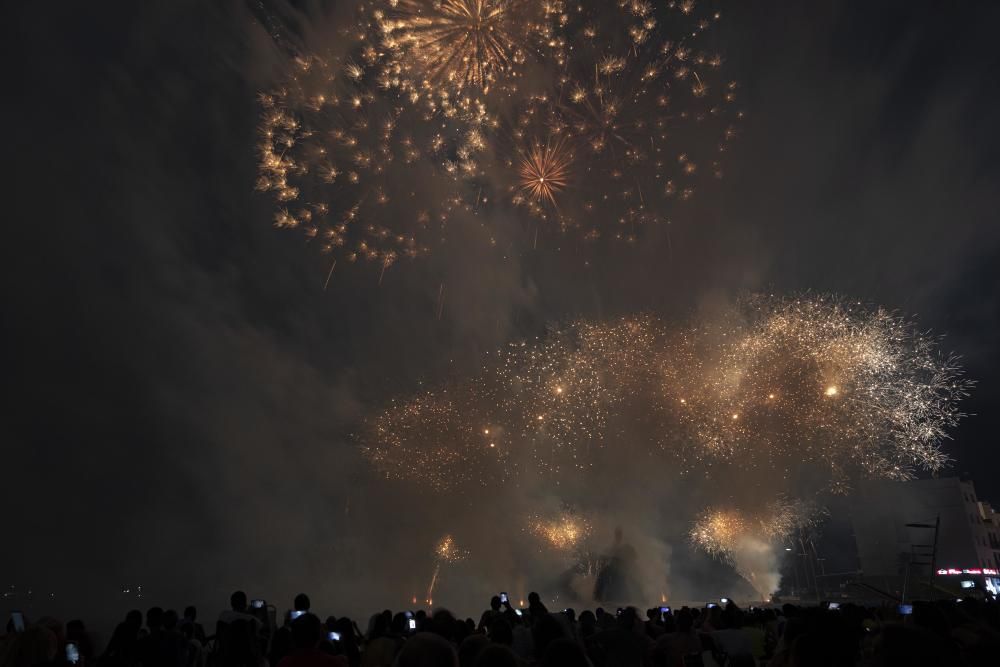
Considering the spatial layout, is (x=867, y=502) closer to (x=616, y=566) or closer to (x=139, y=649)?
(x=616, y=566)

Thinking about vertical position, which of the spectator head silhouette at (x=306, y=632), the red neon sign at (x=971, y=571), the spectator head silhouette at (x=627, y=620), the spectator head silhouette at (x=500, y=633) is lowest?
the spectator head silhouette at (x=306, y=632)

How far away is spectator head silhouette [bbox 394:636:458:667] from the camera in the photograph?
12.1ft

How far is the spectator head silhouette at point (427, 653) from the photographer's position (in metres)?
3.68

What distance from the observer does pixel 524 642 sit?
23.9 feet

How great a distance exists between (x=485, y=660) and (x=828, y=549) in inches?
4698

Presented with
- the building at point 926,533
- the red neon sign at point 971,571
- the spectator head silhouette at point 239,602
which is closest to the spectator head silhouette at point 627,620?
the spectator head silhouette at point 239,602

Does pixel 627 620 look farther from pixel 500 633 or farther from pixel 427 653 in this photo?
pixel 427 653

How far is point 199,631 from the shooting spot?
973 cm

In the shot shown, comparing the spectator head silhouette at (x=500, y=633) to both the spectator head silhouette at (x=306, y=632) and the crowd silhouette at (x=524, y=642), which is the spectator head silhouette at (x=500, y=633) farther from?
the spectator head silhouette at (x=306, y=632)

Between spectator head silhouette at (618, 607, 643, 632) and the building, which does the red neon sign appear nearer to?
the building

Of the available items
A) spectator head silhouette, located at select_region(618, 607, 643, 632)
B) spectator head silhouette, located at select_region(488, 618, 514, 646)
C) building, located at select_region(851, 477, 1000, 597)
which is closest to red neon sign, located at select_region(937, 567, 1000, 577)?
building, located at select_region(851, 477, 1000, 597)

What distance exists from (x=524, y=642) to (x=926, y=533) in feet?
252

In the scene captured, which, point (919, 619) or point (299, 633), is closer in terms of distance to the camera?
point (299, 633)

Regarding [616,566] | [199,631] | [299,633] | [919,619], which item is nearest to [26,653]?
[299,633]
